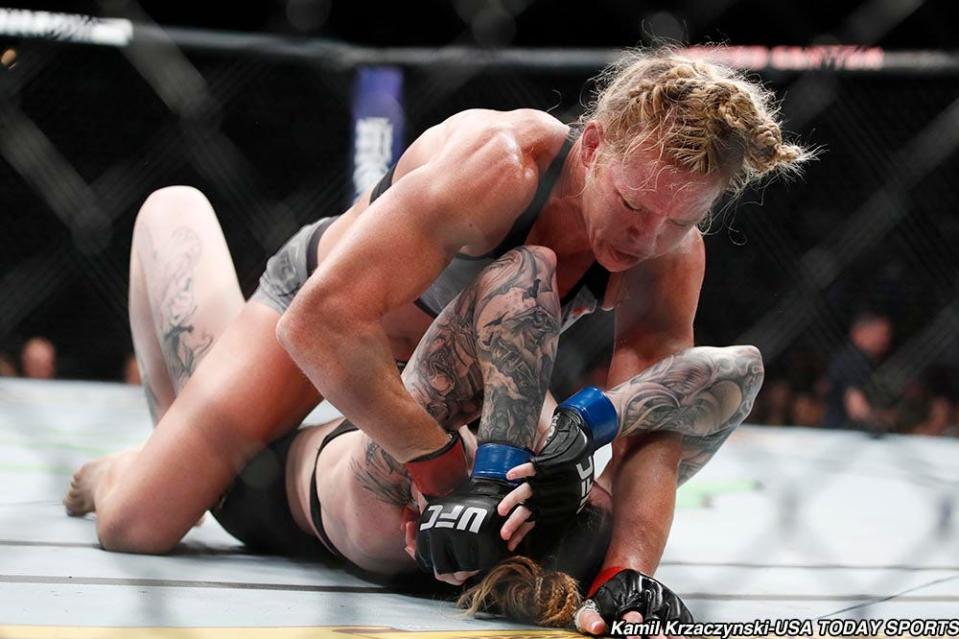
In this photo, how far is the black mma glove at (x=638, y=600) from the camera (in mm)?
1041

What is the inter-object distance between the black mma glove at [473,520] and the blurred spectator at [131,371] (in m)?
2.93

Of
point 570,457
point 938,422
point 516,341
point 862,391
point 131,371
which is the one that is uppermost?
point 131,371

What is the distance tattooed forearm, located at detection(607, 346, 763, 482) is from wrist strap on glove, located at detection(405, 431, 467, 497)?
182 millimetres

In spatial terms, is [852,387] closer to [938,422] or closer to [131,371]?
[938,422]

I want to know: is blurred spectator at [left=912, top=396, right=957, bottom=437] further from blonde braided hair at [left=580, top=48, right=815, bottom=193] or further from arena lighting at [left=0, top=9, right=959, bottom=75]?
blonde braided hair at [left=580, top=48, right=815, bottom=193]

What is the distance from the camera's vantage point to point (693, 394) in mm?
1231

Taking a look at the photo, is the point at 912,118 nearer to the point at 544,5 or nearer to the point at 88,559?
the point at 544,5

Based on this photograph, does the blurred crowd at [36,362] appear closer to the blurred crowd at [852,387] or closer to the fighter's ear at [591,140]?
the blurred crowd at [852,387]

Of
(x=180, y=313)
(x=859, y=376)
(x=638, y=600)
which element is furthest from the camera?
(x=859, y=376)

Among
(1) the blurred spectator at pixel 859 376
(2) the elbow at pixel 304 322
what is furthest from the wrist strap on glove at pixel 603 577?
(1) the blurred spectator at pixel 859 376

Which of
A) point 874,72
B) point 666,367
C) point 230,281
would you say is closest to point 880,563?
point 666,367

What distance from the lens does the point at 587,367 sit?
3564 millimetres

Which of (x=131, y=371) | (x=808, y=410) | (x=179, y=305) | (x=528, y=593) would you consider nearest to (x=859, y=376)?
(x=808, y=410)

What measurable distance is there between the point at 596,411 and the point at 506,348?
11cm
